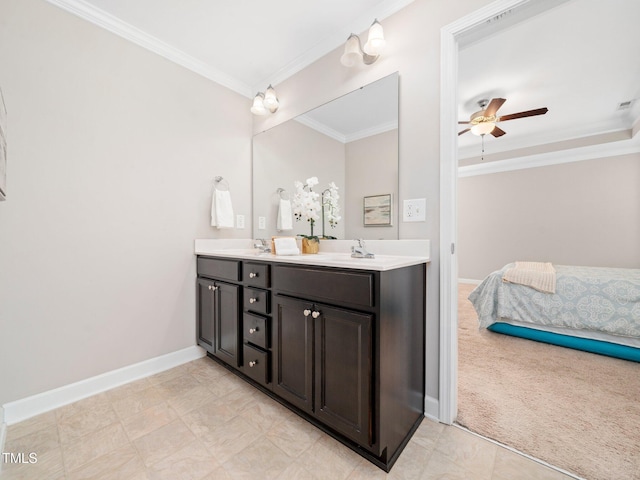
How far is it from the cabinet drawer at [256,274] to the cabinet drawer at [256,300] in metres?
0.04

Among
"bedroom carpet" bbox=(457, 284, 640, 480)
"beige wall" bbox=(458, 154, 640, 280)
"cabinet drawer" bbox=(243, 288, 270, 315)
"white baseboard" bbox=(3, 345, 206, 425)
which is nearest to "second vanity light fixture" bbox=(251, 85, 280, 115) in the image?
"cabinet drawer" bbox=(243, 288, 270, 315)

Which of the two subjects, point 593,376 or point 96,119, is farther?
point 593,376

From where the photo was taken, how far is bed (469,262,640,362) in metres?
2.14

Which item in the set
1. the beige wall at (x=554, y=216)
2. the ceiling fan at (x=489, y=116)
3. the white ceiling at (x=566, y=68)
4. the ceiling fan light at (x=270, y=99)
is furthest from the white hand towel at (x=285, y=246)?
the beige wall at (x=554, y=216)

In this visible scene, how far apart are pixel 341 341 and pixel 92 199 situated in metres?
1.82

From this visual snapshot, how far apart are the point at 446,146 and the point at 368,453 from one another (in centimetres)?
156

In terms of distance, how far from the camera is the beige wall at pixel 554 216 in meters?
3.85

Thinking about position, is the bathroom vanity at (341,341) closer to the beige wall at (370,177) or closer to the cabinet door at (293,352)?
the cabinet door at (293,352)

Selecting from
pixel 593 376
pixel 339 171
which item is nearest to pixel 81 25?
pixel 339 171

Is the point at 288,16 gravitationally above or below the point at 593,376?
above

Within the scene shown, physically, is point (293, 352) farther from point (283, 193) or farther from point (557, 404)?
point (557, 404)

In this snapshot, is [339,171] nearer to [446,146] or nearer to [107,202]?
[446,146]

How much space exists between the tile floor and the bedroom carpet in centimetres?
16

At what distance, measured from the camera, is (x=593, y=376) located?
6.20 ft
